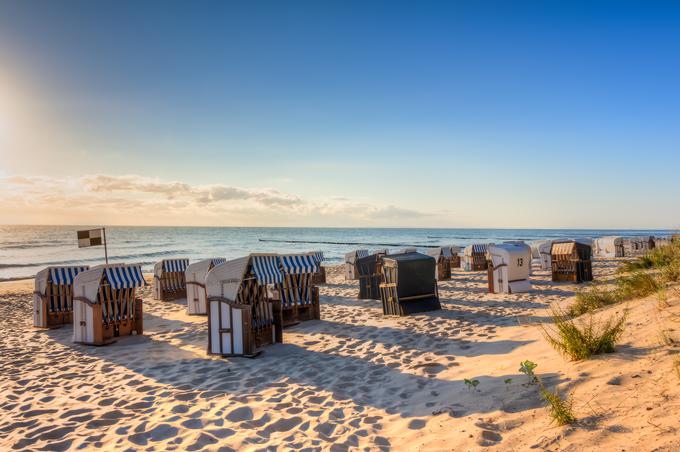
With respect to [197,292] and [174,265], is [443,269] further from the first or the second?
[174,265]

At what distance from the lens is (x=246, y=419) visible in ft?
16.0

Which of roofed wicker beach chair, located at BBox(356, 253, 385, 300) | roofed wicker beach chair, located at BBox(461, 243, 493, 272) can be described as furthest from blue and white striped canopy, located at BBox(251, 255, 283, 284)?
roofed wicker beach chair, located at BBox(461, 243, 493, 272)

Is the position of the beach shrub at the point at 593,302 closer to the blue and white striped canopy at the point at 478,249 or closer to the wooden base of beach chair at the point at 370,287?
the wooden base of beach chair at the point at 370,287

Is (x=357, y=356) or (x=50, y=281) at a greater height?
(x=50, y=281)

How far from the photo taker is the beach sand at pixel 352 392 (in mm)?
3811

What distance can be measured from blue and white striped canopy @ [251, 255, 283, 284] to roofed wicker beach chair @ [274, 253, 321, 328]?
0.47m

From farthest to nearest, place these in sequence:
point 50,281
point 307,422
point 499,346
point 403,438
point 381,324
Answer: point 50,281, point 381,324, point 499,346, point 307,422, point 403,438

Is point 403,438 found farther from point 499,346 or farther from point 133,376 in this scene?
point 133,376

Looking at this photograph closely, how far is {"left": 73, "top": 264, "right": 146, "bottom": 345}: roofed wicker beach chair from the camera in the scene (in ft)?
29.6

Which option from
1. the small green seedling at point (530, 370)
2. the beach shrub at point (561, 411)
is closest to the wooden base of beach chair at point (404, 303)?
the small green seedling at point (530, 370)

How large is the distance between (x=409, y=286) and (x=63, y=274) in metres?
9.55

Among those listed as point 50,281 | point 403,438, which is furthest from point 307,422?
point 50,281

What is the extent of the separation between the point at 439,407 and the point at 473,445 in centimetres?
106

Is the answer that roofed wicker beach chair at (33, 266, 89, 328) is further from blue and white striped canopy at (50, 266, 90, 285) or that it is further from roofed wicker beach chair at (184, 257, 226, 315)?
roofed wicker beach chair at (184, 257, 226, 315)
